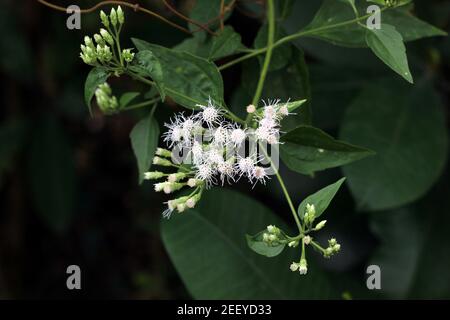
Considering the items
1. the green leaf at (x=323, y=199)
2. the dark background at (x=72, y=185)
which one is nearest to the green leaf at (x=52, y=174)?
the dark background at (x=72, y=185)

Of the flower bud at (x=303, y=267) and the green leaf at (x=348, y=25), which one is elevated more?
the green leaf at (x=348, y=25)

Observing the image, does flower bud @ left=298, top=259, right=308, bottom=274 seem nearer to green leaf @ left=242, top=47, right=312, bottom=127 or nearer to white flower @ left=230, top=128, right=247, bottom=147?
white flower @ left=230, top=128, right=247, bottom=147

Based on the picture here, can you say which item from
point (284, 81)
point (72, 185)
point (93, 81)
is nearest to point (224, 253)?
point (284, 81)

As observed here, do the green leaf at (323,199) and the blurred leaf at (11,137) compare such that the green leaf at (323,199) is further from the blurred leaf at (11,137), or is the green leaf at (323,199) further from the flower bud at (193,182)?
the blurred leaf at (11,137)

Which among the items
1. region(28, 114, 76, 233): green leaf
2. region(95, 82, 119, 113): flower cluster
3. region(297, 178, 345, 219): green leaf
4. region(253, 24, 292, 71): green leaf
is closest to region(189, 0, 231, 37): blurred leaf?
region(253, 24, 292, 71): green leaf
